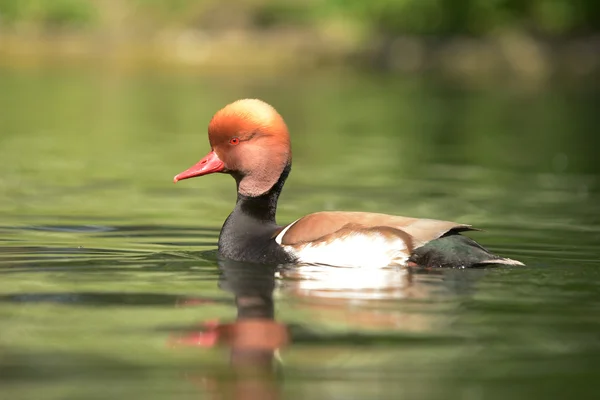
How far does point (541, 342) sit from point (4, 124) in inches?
633

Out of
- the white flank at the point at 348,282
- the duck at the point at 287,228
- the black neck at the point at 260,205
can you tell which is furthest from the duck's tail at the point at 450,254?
the black neck at the point at 260,205

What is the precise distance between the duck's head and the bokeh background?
1.86ft

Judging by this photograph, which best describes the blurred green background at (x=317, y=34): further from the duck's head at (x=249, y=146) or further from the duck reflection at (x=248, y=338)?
the duck reflection at (x=248, y=338)

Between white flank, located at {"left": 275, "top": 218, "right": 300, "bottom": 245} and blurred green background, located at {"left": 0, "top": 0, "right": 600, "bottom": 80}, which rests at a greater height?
blurred green background, located at {"left": 0, "top": 0, "right": 600, "bottom": 80}

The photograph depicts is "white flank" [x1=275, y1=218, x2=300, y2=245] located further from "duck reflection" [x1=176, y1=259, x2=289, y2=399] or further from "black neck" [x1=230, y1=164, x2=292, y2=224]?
"black neck" [x1=230, y1=164, x2=292, y2=224]

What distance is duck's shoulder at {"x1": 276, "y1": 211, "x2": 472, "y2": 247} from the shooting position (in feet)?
21.2

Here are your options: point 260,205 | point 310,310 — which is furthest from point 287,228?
point 310,310

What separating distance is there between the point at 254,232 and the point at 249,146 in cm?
48

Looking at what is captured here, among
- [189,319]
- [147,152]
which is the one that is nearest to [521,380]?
[189,319]

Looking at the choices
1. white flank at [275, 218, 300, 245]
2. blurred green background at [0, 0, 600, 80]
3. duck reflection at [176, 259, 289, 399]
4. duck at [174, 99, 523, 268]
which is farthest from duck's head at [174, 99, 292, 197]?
blurred green background at [0, 0, 600, 80]

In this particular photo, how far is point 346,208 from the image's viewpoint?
10.5 metres

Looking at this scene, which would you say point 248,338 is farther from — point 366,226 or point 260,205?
point 260,205

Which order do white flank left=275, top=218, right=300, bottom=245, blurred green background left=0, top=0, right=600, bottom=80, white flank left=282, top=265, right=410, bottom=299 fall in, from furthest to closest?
blurred green background left=0, top=0, right=600, bottom=80 → white flank left=275, top=218, right=300, bottom=245 → white flank left=282, top=265, right=410, bottom=299

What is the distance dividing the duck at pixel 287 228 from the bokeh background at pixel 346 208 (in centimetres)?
15
